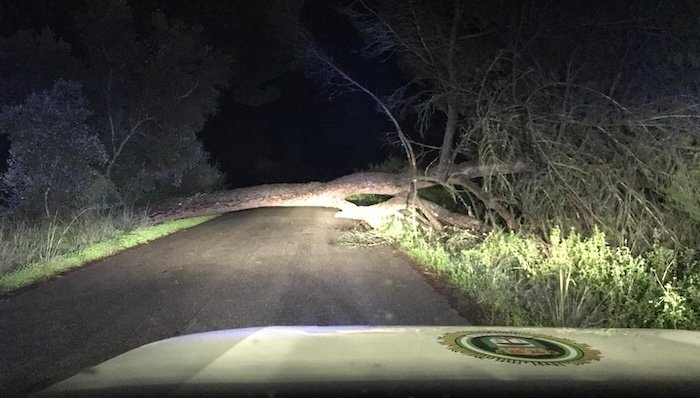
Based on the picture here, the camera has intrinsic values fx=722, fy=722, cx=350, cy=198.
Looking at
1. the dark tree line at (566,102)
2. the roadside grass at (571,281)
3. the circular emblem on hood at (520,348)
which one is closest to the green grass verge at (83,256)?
the dark tree line at (566,102)

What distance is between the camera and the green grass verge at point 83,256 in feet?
37.1

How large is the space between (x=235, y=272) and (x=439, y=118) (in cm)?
1456

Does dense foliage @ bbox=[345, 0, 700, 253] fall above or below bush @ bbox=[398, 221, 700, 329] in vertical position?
above

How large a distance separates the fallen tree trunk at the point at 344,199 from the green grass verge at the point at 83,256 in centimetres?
248

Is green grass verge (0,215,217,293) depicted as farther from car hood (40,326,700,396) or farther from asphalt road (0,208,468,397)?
car hood (40,326,700,396)

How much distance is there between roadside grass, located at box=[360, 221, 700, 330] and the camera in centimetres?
834

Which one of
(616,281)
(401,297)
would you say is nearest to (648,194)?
(616,281)

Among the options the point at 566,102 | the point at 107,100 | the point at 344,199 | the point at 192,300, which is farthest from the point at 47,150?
the point at 566,102

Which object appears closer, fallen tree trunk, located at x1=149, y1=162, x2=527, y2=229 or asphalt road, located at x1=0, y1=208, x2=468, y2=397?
asphalt road, located at x1=0, y1=208, x2=468, y2=397

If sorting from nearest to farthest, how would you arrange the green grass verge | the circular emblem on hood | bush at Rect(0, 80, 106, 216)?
the circular emblem on hood < the green grass verge < bush at Rect(0, 80, 106, 216)

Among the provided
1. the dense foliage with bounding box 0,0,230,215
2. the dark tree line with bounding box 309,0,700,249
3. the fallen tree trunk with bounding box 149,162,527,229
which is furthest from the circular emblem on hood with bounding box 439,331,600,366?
the dense foliage with bounding box 0,0,230,215

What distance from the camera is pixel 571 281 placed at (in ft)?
32.7

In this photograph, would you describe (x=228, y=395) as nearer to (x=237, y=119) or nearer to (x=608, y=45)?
(x=608, y=45)

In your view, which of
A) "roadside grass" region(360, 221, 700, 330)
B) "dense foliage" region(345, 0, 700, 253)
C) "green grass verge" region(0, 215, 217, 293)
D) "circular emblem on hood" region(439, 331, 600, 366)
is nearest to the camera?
"circular emblem on hood" region(439, 331, 600, 366)
